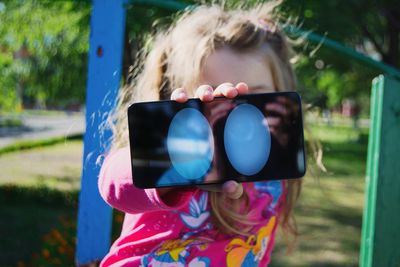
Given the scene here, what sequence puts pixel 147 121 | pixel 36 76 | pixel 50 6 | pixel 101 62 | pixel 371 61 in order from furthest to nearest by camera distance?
1. pixel 36 76
2. pixel 50 6
3. pixel 371 61
4. pixel 101 62
5. pixel 147 121

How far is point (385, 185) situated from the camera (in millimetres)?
1723

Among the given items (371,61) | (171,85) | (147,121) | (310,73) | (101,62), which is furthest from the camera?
(310,73)

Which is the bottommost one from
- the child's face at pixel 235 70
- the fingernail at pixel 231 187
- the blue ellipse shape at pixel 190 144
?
the fingernail at pixel 231 187

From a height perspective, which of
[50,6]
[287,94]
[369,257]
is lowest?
[369,257]

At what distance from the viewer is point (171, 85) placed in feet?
4.00

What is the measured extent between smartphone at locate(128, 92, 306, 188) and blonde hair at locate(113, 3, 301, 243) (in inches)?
12.9

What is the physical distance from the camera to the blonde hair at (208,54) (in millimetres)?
1138

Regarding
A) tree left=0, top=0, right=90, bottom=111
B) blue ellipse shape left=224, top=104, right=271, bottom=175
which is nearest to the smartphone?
blue ellipse shape left=224, top=104, right=271, bottom=175

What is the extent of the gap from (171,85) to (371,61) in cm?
105

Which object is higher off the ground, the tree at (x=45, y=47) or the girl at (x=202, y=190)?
the tree at (x=45, y=47)

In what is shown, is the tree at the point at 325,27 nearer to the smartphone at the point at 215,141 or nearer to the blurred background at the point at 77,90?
the blurred background at the point at 77,90

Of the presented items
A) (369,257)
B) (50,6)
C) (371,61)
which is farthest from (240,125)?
(50,6)

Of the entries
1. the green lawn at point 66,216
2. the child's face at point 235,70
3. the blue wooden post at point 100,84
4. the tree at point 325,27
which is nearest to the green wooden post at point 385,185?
the green lawn at point 66,216

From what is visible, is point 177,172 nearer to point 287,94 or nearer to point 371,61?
point 287,94
